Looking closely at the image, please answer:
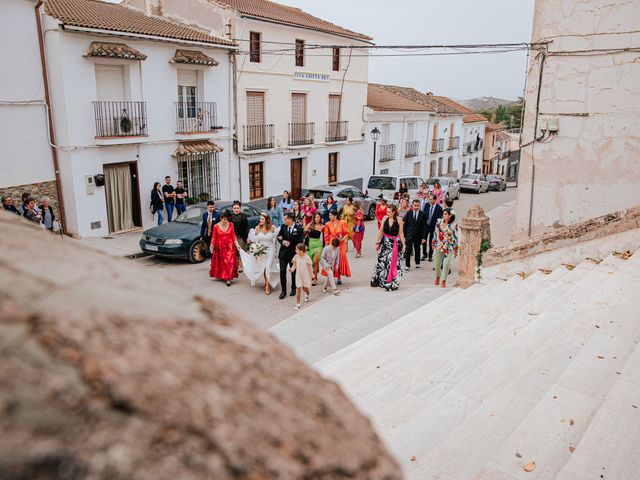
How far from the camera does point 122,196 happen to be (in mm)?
17234

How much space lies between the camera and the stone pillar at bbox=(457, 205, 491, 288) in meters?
9.58

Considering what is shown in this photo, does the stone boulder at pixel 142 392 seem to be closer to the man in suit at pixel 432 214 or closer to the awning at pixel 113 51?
the man in suit at pixel 432 214

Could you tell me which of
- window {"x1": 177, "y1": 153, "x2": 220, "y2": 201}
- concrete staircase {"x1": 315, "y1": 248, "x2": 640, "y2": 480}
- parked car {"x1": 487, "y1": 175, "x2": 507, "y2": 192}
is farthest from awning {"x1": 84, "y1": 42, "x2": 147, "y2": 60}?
parked car {"x1": 487, "y1": 175, "x2": 507, "y2": 192}

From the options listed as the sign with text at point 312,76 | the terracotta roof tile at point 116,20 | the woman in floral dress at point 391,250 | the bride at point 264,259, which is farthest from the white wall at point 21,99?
the sign with text at point 312,76

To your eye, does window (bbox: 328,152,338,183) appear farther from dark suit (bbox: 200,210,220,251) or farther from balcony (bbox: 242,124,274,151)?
dark suit (bbox: 200,210,220,251)

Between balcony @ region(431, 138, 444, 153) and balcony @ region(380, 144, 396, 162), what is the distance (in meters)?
5.99

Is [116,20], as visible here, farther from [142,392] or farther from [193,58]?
[142,392]

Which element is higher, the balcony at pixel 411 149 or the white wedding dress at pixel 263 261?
the balcony at pixel 411 149

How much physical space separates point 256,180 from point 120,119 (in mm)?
7271

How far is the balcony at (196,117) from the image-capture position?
1883 cm

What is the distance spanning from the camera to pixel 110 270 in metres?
1.29

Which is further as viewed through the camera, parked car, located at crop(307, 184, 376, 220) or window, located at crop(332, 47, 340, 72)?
window, located at crop(332, 47, 340, 72)

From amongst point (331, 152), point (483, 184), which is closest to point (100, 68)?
point (331, 152)

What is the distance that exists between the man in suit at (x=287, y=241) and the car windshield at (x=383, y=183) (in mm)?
13538
